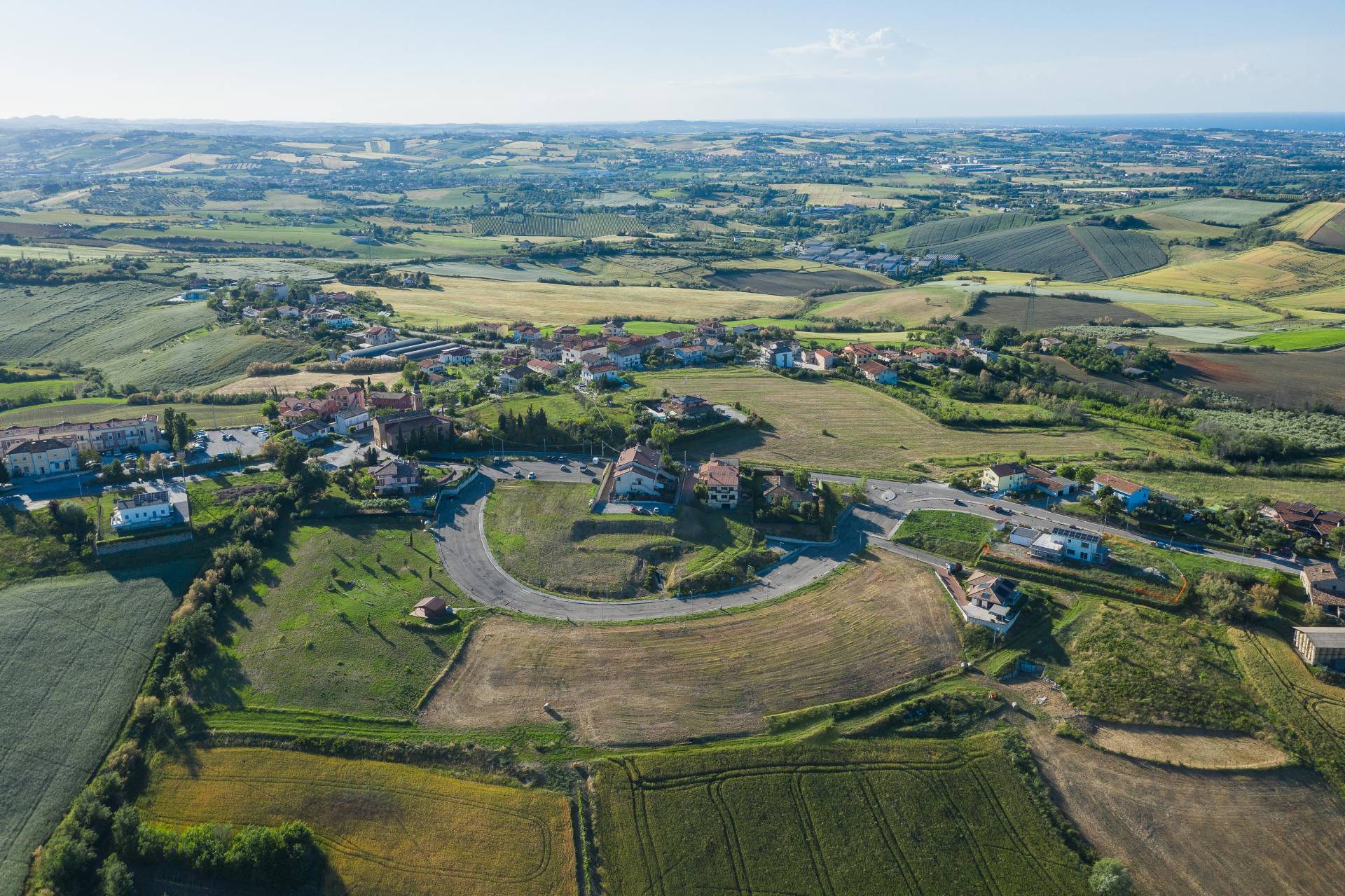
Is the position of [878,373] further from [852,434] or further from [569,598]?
[569,598]

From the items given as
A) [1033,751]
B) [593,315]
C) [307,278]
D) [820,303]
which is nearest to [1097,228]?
[820,303]

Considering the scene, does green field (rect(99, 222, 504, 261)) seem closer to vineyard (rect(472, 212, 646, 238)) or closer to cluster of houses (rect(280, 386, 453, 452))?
vineyard (rect(472, 212, 646, 238))

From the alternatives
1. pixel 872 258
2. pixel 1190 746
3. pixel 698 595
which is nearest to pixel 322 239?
pixel 872 258

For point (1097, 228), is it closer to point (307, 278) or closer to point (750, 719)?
point (307, 278)

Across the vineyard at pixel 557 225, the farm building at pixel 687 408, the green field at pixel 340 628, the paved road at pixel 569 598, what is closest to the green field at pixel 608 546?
the paved road at pixel 569 598

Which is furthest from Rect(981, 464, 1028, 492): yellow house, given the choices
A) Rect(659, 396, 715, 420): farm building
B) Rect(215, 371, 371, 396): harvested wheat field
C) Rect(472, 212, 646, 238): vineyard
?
Rect(472, 212, 646, 238): vineyard

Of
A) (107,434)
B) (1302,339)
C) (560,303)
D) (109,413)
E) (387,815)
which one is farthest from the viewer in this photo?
(560,303)
